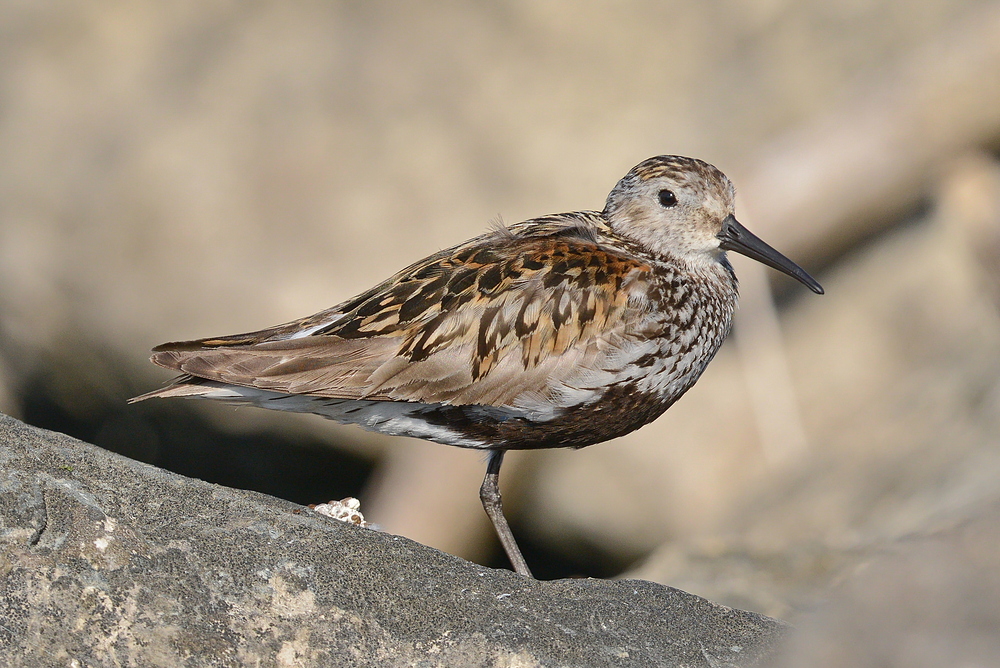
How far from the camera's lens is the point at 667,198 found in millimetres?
6094

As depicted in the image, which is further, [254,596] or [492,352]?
[492,352]

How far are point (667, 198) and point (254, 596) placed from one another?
128 inches

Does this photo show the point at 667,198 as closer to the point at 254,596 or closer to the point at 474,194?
the point at 254,596

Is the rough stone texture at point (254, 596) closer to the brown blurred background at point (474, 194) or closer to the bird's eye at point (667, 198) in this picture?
the bird's eye at point (667, 198)

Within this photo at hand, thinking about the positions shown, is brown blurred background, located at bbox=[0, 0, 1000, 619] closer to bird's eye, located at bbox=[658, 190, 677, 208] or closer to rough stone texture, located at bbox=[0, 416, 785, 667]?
bird's eye, located at bbox=[658, 190, 677, 208]

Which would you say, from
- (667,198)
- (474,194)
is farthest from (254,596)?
(474,194)

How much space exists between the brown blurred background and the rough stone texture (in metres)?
4.89

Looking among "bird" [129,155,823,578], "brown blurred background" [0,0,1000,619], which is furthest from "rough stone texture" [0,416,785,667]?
"brown blurred background" [0,0,1000,619]

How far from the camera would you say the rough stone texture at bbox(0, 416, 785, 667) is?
12.2 feet

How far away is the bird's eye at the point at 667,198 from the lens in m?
6.08

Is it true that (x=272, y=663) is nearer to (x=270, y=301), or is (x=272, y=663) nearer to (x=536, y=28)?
(x=270, y=301)

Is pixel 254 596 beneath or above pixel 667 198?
beneath

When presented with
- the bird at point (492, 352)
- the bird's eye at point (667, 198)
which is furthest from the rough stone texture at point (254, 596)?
the bird's eye at point (667, 198)

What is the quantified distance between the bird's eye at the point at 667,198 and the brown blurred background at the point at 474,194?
3.63m
